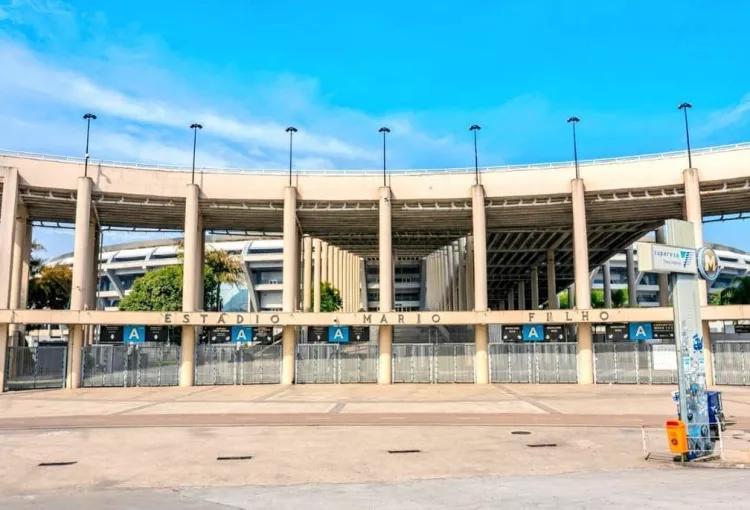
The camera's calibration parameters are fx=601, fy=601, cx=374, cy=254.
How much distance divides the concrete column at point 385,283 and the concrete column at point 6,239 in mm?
23366

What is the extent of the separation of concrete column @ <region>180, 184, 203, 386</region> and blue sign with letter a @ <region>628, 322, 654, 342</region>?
28568 millimetres

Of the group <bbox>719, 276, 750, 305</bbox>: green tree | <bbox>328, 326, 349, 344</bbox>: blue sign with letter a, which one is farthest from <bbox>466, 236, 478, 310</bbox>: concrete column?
<bbox>719, 276, 750, 305</bbox>: green tree

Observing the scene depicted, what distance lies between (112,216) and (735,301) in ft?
181

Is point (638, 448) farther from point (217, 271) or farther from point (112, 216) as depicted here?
point (217, 271)

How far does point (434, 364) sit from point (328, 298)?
37409mm

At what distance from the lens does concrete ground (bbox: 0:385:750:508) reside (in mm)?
13320

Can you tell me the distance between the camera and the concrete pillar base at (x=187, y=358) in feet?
130

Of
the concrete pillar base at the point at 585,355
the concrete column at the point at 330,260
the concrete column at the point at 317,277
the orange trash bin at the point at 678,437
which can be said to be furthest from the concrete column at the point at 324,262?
the orange trash bin at the point at 678,437

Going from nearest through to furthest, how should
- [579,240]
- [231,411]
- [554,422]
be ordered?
[554,422]
[231,411]
[579,240]

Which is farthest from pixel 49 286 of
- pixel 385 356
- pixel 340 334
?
pixel 385 356

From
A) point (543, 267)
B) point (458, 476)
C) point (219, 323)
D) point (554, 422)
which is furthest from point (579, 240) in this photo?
point (543, 267)

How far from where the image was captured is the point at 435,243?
192 ft

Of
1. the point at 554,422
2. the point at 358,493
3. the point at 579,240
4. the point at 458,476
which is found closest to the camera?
the point at 358,493

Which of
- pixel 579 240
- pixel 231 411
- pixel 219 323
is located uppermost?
pixel 579 240
